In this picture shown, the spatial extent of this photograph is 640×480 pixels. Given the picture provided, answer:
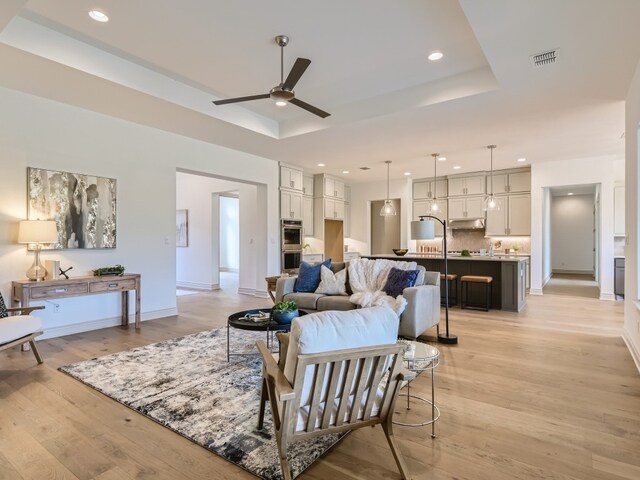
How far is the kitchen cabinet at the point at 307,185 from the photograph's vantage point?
337 inches

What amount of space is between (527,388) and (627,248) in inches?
97.7

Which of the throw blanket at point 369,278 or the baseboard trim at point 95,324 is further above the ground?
the throw blanket at point 369,278

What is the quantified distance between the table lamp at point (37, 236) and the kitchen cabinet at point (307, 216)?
5.10m

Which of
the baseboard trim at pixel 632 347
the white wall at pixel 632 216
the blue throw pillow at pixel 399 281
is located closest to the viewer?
the baseboard trim at pixel 632 347

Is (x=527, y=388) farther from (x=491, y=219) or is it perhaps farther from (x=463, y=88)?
(x=491, y=219)

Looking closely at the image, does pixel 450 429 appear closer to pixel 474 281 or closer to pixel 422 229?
pixel 422 229

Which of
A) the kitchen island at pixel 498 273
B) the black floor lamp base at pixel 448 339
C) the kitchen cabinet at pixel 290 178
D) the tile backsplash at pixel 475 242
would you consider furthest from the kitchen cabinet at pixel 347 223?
the black floor lamp base at pixel 448 339

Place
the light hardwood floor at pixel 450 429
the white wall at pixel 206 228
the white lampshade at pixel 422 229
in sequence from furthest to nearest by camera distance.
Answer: the white wall at pixel 206 228, the white lampshade at pixel 422 229, the light hardwood floor at pixel 450 429

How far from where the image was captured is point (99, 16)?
3.04m

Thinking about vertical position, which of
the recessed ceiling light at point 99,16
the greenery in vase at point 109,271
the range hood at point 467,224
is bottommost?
the greenery in vase at point 109,271

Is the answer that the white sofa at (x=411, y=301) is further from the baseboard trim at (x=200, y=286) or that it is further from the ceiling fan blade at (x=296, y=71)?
the baseboard trim at (x=200, y=286)

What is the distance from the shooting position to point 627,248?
13.4 feet

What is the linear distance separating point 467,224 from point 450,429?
7513 mm

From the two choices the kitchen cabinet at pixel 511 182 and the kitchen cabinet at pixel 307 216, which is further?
the kitchen cabinet at pixel 307 216
